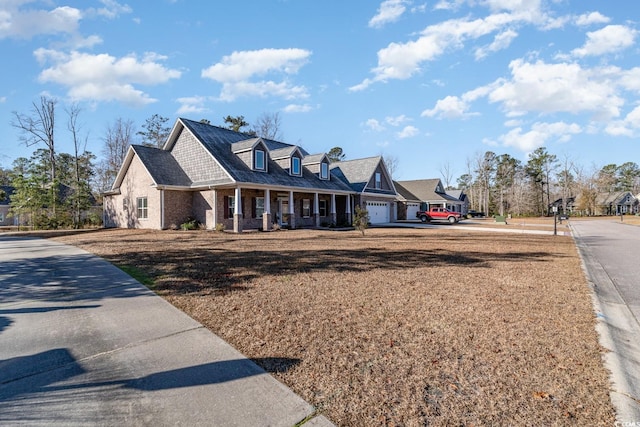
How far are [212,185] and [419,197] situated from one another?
32497 mm

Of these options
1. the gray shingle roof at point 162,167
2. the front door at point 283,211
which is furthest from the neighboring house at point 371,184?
the gray shingle roof at point 162,167

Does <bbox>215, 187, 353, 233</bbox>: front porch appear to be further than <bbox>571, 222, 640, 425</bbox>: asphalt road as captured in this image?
Yes

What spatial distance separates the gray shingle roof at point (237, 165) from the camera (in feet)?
64.7

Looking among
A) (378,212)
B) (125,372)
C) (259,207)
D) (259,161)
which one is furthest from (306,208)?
(125,372)

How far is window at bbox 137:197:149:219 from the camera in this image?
21.2 m

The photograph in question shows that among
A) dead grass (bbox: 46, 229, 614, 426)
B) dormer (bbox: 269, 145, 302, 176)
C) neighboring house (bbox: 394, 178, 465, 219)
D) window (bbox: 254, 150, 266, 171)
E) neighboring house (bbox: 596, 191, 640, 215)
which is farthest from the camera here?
neighboring house (bbox: 596, 191, 640, 215)

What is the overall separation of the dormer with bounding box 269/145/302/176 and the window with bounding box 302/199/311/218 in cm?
246

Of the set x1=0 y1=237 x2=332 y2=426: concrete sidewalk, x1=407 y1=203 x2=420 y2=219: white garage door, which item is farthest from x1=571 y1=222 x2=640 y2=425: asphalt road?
x1=407 y1=203 x2=420 y2=219: white garage door

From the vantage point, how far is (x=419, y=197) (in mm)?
44688

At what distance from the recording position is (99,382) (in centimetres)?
297

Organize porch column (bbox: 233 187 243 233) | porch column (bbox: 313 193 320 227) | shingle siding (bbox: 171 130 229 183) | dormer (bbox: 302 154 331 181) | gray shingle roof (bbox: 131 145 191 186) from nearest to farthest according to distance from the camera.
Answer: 1. porch column (bbox: 233 187 243 233)
2. shingle siding (bbox: 171 130 229 183)
3. gray shingle roof (bbox: 131 145 191 186)
4. porch column (bbox: 313 193 320 227)
5. dormer (bbox: 302 154 331 181)

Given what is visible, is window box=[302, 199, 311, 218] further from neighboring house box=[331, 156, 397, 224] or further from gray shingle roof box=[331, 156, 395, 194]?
gray shingle roof box=[331, 156, 395, 194]

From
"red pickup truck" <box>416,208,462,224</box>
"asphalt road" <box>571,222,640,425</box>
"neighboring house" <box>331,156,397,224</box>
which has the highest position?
"neighboring house" <box>331,156,397,224</box>

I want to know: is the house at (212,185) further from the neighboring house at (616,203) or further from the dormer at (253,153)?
the neighboring house at (616,203)
